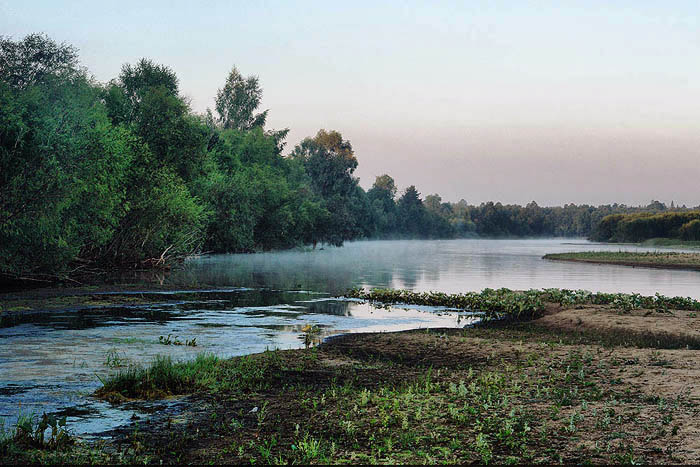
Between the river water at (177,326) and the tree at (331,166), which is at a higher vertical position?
the tree at (331,166)

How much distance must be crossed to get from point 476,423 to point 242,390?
527 cm

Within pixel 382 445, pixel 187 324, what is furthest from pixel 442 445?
pixel 187 324

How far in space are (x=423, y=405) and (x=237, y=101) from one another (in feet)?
378

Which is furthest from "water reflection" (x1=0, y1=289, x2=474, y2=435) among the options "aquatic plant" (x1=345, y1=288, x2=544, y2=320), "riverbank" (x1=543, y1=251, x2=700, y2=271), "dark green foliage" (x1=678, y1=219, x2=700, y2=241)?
"dark green foliage" (x1=678, y1=219, x2=700, y2=241)

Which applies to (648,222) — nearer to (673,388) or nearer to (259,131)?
(259,131)

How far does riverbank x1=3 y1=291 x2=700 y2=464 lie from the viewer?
31.3ft

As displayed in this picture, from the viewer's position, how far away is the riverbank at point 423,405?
955 centimetres

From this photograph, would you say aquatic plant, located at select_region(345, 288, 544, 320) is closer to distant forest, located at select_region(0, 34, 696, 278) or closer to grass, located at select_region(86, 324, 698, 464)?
grass, located at select_region(86, 324, 698, 464)

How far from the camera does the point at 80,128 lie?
3828cm

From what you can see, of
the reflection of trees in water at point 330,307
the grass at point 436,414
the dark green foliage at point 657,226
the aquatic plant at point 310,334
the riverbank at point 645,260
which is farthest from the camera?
the dark green foliage at point 657,226

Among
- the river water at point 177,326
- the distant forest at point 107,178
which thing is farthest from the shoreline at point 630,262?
the distant forest at point 107,178

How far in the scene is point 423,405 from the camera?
40.1ft

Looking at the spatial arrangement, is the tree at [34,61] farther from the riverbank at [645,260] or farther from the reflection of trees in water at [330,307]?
the riverbank at [645,260]

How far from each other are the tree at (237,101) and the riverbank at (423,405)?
106 meters
